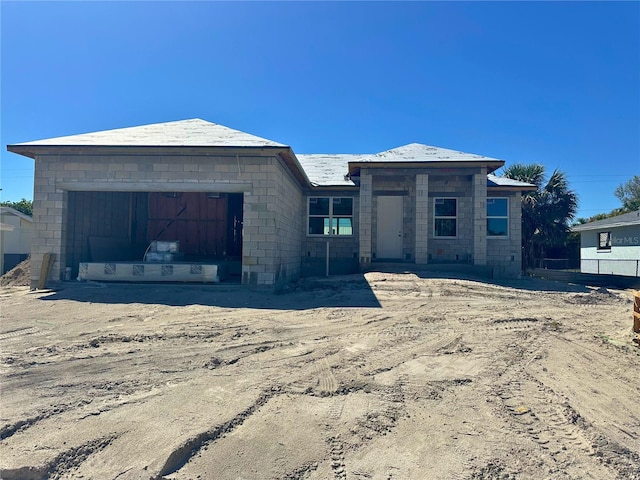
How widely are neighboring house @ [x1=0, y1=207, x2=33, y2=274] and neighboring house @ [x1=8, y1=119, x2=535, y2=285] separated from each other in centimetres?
507

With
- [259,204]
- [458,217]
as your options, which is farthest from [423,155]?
[259,204]

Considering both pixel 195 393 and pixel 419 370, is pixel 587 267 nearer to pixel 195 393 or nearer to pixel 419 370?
pixel 419 370

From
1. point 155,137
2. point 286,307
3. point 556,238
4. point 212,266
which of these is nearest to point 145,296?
point 212,266

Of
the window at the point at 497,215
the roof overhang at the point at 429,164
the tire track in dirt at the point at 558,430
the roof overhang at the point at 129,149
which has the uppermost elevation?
the roof overhang at the point at 429,164

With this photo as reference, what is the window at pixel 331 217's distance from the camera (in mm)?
16156

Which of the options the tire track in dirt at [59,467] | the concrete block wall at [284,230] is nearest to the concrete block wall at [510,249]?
the concrete block wall at [284,230]

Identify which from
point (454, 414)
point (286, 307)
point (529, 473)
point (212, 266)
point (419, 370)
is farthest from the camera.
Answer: point (212, 266)

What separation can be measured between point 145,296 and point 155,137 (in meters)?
4.76

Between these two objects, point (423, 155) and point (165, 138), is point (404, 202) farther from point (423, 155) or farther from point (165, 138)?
point (165, 138)

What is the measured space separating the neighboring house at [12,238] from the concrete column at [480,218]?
1812 cm

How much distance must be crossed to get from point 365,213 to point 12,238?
1514 centimetres

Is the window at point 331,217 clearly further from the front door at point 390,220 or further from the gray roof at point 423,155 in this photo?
the gray roof at point 423,155

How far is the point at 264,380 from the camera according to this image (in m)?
4.33

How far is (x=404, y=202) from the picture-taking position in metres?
15.7
